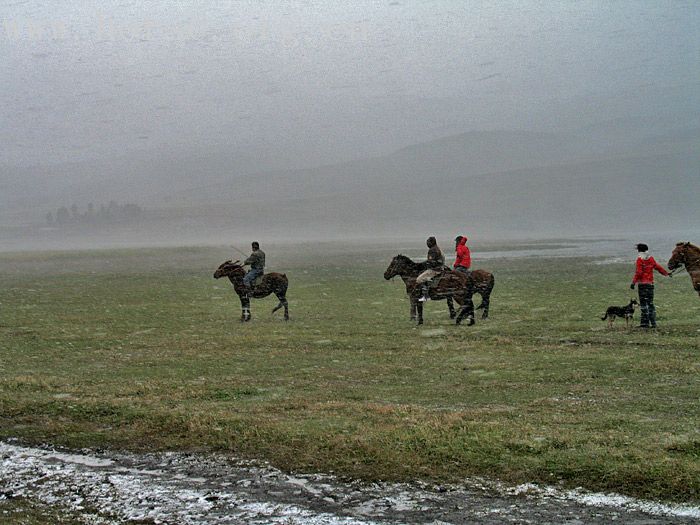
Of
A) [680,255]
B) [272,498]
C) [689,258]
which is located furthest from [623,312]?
[272,498]

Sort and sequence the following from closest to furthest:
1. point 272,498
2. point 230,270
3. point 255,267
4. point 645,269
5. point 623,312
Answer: point 272,498 < point 645,269 < point 623,312 < point 255,267 < point 230,270

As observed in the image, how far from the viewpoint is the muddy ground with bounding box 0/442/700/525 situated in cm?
898

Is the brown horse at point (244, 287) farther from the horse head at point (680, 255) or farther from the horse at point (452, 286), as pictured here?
the horse head at point (680, 255)

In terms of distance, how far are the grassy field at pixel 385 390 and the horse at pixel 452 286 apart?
34.7 inches

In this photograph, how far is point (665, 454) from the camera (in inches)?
413

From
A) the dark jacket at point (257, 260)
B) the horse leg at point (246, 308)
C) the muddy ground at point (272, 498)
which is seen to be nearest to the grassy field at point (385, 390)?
the horse leg at point (246, 308)

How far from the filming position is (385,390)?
15578mm

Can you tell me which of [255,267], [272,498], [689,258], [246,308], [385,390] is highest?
[689,258]

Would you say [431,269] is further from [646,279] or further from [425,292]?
[646,279]

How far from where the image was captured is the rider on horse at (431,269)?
24.7 m

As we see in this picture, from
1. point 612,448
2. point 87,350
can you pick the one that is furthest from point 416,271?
point 612,448

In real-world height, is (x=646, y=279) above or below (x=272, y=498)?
above

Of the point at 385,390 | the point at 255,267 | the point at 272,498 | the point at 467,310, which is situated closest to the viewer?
the point at 272,498

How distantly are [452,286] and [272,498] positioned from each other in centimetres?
1581
